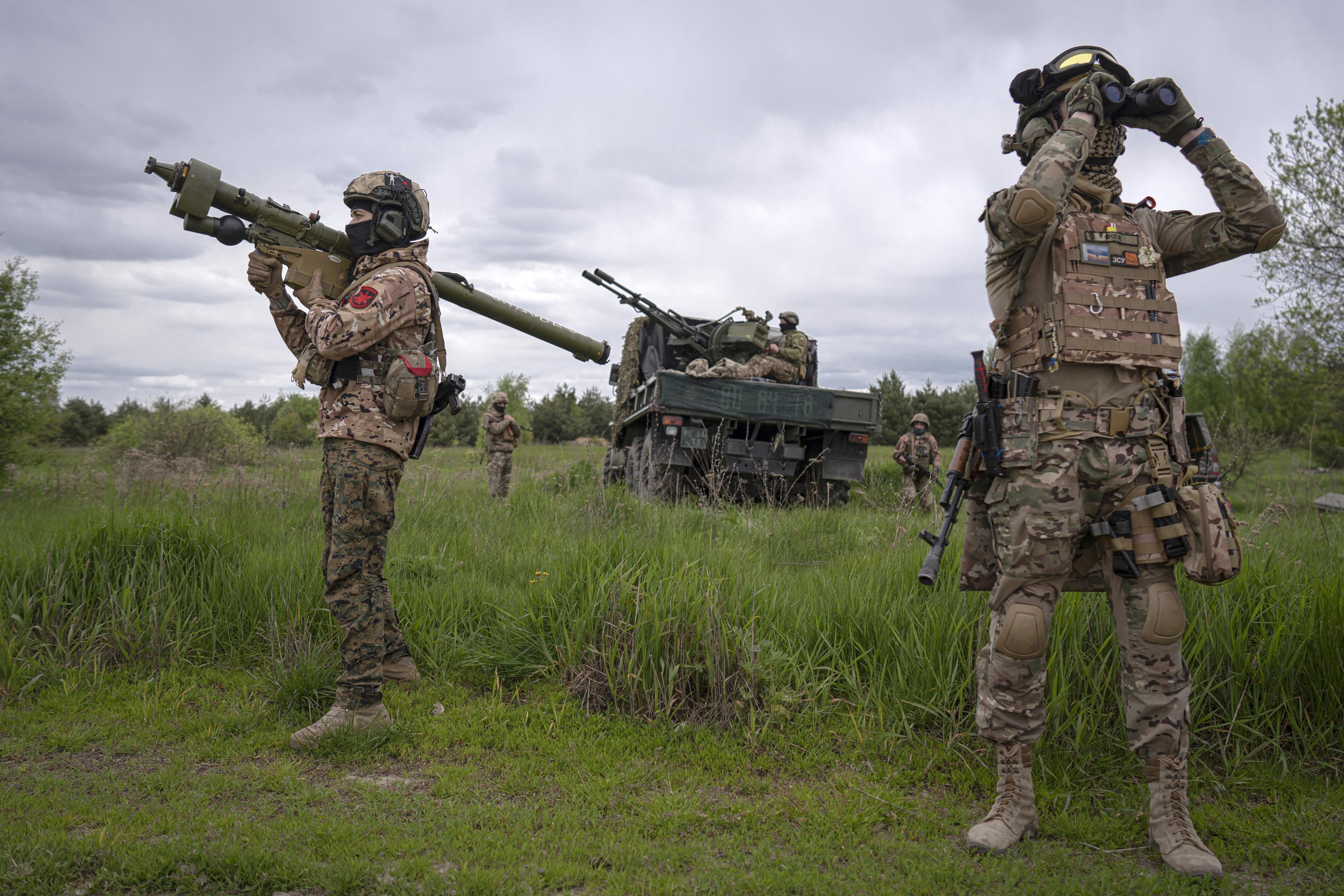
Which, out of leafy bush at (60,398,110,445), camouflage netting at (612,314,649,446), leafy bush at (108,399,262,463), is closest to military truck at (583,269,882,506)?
camouflage netting at (612,314,649,446)

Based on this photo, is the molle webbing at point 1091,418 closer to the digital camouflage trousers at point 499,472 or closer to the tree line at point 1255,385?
the tree line at point 1255,385

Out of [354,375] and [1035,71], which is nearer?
[1035,71]

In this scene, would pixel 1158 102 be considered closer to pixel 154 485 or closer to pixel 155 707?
pixel 155 707

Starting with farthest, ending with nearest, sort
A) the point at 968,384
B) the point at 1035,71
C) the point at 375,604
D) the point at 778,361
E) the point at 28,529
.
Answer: the point at 968,384
the point at 778,361
the point at 28,529
the point at 375,604
the point at 1035,71

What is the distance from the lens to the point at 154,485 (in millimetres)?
6355

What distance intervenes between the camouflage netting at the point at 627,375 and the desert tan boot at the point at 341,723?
29.1 ft

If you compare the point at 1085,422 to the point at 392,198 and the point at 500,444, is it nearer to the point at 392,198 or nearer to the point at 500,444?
the point at 392,198

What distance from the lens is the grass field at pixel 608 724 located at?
2596mm

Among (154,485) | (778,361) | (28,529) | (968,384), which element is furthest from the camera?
(968,384)

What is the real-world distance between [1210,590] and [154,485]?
6969 millimetres

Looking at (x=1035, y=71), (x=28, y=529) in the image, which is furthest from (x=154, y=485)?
(x=1035, y=71)

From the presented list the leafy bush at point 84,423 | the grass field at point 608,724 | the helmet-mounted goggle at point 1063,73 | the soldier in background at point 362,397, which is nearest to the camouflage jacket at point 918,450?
the grass field at point 608,724

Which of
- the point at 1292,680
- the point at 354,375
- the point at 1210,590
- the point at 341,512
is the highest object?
the point at 354,375

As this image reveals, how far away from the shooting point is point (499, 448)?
1103 cm
